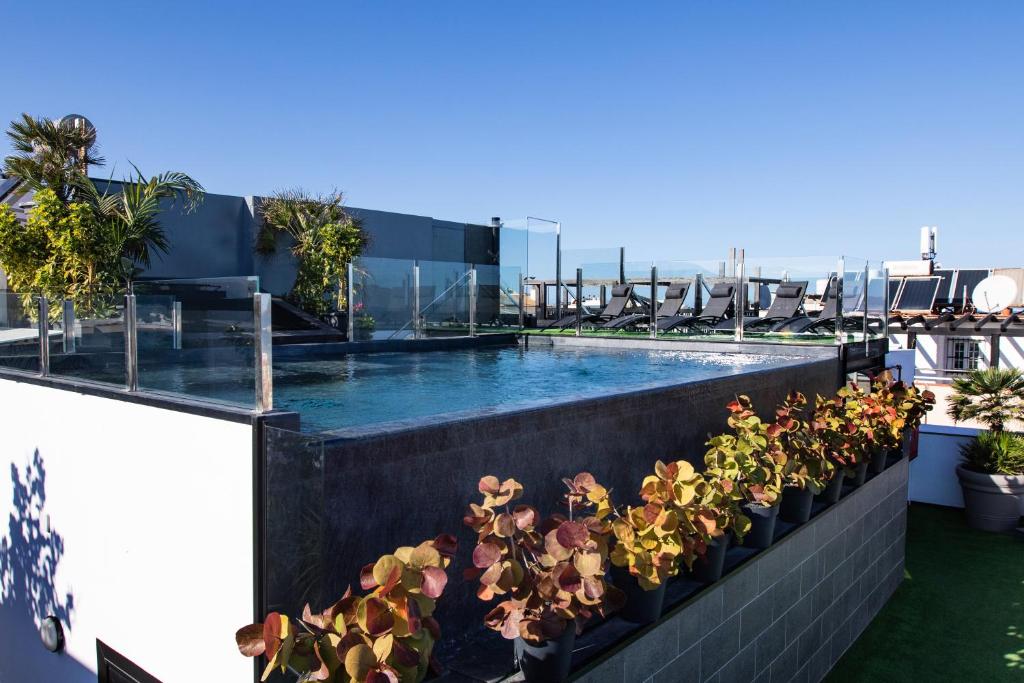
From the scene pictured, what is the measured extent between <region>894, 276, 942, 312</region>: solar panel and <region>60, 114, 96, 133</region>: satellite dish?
2474 centimetres

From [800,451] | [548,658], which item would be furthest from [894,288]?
[548,658]

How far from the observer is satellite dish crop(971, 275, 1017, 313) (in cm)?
2059

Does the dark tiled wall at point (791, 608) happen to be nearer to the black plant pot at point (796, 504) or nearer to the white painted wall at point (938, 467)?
the black plant pot at point (796, 504)

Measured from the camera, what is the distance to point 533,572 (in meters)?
2.37

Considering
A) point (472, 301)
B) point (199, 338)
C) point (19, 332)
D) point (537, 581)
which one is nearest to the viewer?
point (537, 581)

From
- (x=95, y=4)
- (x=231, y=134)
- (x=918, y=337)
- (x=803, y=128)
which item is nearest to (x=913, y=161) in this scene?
(x=803, y=128)

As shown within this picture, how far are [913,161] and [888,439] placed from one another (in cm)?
1680

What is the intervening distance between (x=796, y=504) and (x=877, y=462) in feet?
6.41

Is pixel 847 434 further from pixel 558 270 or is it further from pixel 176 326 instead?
pixel 558 270

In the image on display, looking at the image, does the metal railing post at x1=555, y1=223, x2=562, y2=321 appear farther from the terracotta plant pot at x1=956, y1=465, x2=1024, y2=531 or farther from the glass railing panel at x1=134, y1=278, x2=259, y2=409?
the glass railing panel at x1=134, y1=278, x2=259, y2=409

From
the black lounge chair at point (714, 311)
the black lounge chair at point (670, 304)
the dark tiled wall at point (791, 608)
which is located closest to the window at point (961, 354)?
the black lounge chair at point (670, 304)

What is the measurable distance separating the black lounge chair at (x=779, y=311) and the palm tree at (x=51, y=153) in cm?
1022

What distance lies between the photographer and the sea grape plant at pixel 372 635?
182cm

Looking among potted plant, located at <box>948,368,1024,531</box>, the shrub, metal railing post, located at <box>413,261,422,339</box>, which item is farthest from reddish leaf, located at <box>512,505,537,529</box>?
the shrub
